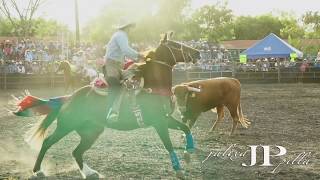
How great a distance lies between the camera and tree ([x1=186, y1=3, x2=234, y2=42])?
75.2 metres

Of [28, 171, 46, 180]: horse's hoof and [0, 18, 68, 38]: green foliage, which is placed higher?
[0, 18, 68, 38]: green foliage

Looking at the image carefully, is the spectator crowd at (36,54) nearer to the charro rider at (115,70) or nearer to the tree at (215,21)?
the charro rider at (115,70)

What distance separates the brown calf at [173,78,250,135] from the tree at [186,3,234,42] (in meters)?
61.4

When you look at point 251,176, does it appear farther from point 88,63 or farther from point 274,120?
point 88,63

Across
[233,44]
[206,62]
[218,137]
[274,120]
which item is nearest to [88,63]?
[206,62]

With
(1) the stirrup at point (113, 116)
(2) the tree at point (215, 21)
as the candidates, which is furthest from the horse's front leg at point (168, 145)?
(2) the tree at point (215, 21)

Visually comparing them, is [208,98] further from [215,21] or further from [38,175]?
[215,21]

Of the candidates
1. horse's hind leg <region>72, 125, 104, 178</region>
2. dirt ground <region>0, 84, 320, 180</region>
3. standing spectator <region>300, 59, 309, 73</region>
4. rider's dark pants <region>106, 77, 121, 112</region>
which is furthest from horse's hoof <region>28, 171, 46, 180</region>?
standing spectator <region>300, 59, 309, 73</region>

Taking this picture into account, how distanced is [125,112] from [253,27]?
89.5m

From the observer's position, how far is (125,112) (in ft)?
23.5

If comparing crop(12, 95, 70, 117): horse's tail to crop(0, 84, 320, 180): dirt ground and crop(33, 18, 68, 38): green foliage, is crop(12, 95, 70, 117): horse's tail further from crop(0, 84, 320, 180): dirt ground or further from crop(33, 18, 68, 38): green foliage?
crop(33, 18, 68, 38): green foliage

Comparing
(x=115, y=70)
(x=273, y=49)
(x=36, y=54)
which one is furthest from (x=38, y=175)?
(x=273, y=49)

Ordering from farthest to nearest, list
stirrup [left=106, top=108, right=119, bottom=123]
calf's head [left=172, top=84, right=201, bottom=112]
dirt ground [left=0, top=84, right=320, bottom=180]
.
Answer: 1. calf's head [left=172, top=84, right=201, bottom=112]
2. dirt ground [left=0, top=84, right=320, bottom=180]
3. stirrup [left=106, top=108, right=119, bottom=123]

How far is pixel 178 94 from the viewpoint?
10.6 meters
